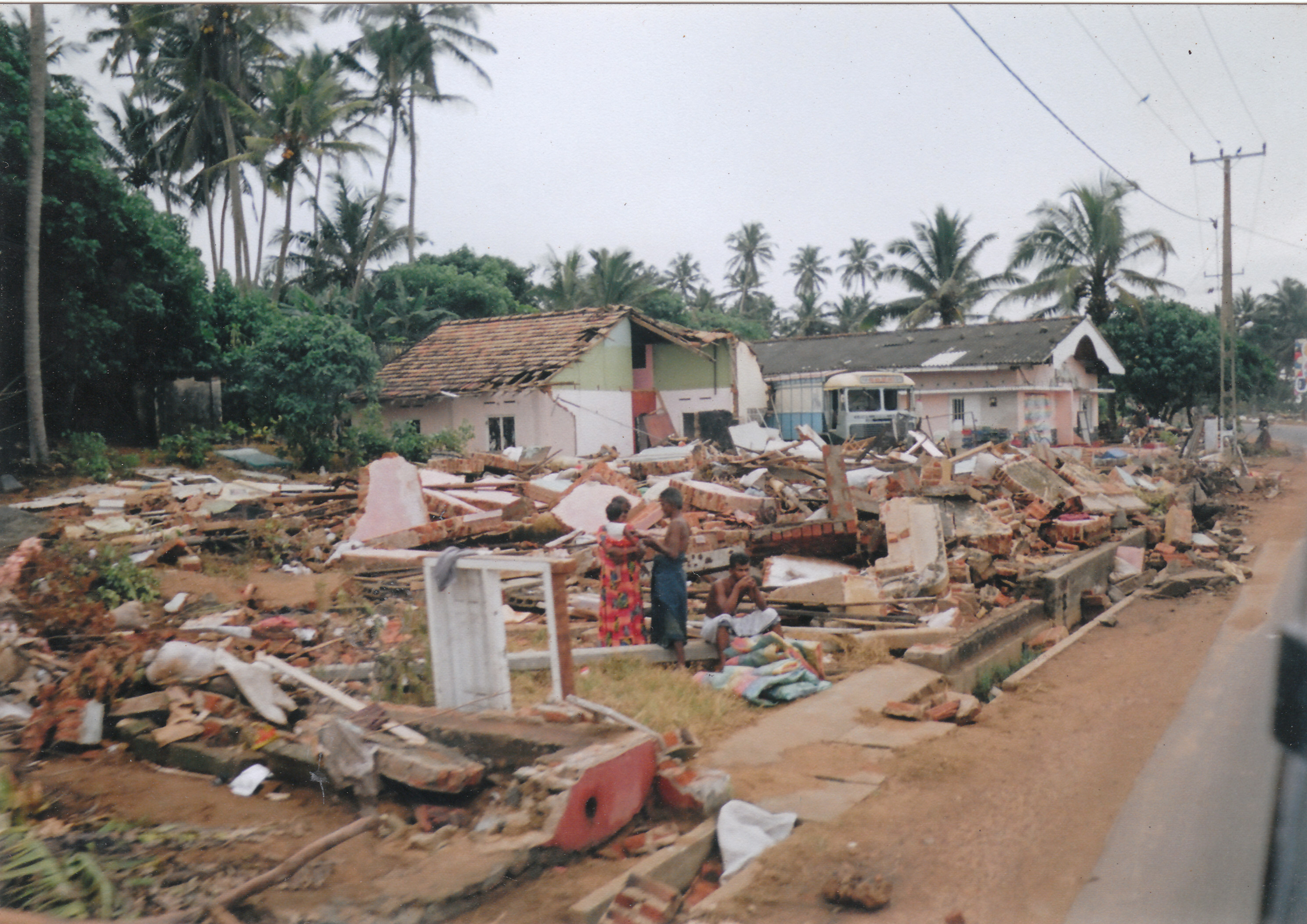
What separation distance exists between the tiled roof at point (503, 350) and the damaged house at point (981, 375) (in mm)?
4084

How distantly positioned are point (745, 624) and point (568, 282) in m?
25.0

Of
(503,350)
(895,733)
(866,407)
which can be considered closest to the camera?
(895,733)

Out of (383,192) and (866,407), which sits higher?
(383,192)

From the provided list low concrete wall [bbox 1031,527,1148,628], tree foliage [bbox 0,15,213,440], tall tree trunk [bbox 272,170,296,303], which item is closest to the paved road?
low concrete wall [bbox 1031,527,1148,628]

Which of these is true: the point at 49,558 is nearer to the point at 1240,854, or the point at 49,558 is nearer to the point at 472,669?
the point at 472,669

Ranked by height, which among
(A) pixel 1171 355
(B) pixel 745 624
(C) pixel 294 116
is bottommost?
(B) pixel 745 624

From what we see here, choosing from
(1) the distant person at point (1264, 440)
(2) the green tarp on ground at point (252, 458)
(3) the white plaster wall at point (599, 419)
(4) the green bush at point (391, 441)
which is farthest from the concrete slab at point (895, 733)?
(1) the distant person at point (1264, 440)

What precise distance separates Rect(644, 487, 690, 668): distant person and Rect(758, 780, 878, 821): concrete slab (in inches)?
87.7

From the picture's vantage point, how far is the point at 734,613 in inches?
285

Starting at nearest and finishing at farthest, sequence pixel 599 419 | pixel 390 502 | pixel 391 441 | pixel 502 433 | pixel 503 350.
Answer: pixel 390 502
pixel 391 441
pixel 502 433
pixel 599 419
pixel 503 350

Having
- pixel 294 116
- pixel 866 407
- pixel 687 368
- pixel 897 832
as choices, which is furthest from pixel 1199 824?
pixel 294 116

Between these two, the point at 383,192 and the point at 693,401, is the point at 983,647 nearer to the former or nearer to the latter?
the point at 693,401

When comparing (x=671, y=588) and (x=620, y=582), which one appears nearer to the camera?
(x=671, y=588)

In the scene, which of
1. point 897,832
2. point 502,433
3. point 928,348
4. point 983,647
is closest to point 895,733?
point 897,832
